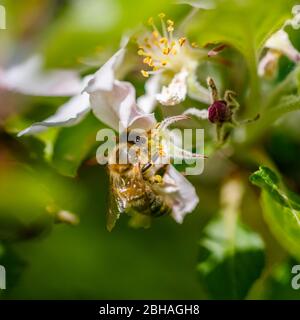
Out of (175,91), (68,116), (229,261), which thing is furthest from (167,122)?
(229,261)

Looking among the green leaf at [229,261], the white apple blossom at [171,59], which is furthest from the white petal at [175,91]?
the green leaf at [229,261]

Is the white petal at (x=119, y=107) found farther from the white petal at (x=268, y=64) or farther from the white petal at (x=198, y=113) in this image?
the white petal at (x=268, y=64)

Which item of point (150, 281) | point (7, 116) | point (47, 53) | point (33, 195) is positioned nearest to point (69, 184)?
point (33, 195)

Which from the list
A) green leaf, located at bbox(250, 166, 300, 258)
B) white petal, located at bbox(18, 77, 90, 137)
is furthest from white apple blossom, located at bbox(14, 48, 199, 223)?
green leaf, located at bbox(250, 166, 300, 258)

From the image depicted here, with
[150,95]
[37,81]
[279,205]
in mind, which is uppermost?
[37,81]

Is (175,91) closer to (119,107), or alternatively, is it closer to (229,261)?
(119,107)

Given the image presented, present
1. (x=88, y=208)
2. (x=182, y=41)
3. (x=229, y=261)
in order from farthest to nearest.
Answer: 1. (x=88, y=208)
2. (x=229, y=261)
3. (x=182, y=41)
